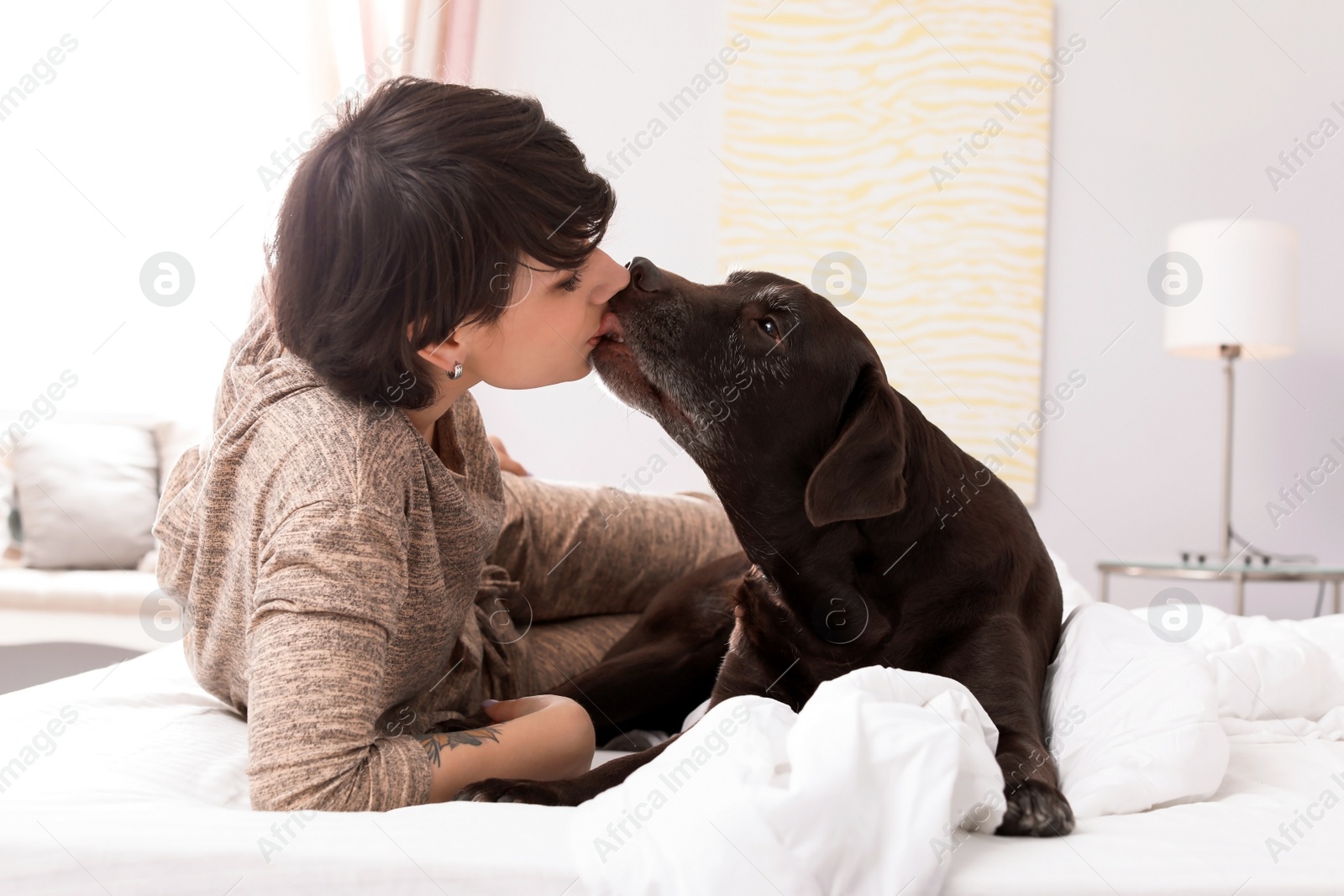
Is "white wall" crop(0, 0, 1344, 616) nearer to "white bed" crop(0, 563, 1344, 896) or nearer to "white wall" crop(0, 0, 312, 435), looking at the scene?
"white wall" crop(0, 0, 312, 435)

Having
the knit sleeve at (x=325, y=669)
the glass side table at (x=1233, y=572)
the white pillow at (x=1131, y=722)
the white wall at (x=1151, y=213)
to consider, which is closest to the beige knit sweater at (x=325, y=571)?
the knit sleeve at (x=325, y=669)

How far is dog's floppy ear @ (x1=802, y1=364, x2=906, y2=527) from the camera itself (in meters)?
1.24

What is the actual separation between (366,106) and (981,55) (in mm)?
3942

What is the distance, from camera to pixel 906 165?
4551 millimetres

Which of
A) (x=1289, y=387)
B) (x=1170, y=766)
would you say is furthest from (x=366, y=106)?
(x=1289, y=387)

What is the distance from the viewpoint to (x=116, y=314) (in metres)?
4.30

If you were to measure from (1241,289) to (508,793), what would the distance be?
3617 mm

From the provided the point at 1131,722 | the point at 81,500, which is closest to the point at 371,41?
the point at 81,500

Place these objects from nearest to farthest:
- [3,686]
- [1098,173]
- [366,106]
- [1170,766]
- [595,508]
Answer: [1170,766], [366,106], [595,508], [3,686], [1098,173]

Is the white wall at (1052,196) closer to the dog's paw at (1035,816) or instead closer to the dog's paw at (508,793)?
the dog's paw at (508,793)

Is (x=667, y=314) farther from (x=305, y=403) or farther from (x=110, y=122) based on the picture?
(x=110, y=122)

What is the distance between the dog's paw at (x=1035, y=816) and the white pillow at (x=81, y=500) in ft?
11.6

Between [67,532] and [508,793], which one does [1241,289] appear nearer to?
[508,793]

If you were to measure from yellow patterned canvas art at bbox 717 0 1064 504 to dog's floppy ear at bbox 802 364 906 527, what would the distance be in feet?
10.7
